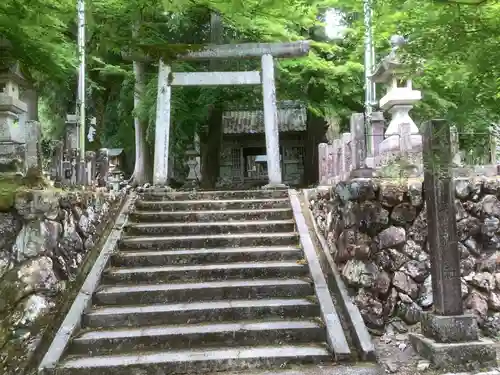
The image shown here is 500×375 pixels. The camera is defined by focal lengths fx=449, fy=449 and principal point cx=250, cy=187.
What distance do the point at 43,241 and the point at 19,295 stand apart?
2.19ft

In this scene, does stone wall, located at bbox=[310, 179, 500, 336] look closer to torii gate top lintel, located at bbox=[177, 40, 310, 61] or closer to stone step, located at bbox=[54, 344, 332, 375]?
stone step, located at bbox=[54, 344, 332, 375]

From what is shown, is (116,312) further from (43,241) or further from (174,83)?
(174,83)

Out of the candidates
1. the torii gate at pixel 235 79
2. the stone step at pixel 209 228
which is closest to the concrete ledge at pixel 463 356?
the stone step at pixel 209 228

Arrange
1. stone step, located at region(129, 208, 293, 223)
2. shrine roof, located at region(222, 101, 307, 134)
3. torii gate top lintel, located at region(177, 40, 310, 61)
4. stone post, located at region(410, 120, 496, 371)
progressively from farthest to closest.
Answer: shrine roof, located at region(222, 101, 307, 134) → torii gate top lintel, located at region(177, 40, 310, 61) → stone step, located at region(129, 208, 293, 223) → stone post, located at region(410, 120, 496, 371)

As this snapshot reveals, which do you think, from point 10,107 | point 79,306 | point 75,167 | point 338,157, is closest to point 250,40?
point 338,157

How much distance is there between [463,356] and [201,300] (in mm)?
3182

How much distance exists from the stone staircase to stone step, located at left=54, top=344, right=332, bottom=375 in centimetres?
1

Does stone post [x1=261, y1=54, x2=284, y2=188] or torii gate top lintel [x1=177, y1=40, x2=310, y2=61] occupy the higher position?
torii gate top lintel [x1=177, y1=40, x2=310, y2=61]

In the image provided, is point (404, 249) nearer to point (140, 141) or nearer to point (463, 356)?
point (463, 356)

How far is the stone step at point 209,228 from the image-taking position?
24.7 ft

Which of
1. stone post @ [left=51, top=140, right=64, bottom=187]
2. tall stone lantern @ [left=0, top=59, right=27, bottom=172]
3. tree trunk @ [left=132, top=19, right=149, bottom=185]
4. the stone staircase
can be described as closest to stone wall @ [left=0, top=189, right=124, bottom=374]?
the stone staircase

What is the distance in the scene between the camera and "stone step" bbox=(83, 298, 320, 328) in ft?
18.2

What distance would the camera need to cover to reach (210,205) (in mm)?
8398

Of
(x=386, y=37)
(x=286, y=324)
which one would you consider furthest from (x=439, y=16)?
(x=386, y=37)
